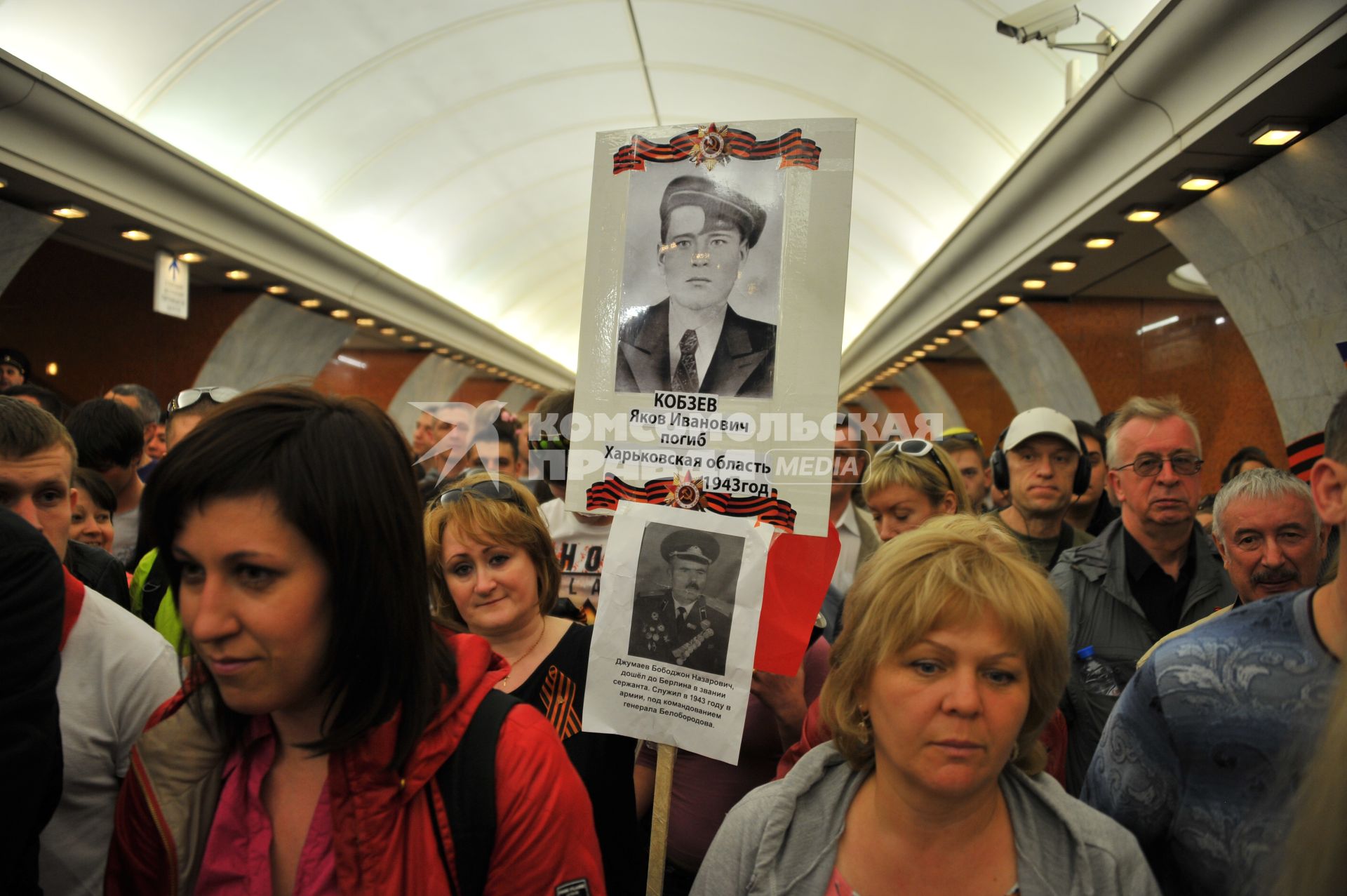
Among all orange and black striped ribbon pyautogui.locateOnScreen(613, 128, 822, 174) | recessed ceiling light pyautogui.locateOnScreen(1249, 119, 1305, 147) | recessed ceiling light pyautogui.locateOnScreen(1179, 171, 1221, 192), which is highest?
recessed ceiling light pyautogui.locateOnScreen(1179, 171, 1221, 192)

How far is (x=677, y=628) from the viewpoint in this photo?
2.42 m

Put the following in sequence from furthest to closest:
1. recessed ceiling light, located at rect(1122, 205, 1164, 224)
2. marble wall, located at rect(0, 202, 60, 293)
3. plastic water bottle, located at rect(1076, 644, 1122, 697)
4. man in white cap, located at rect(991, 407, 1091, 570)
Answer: marble wall, located at rect(0, 202, 60, 293), recessed ceiling light, located at rect(1122, 205, 1164, 224), man in white cap, located at rect(991, 407, 1091, 570), plastic water bottle, located at rect(1076, 644, 1122, 697)

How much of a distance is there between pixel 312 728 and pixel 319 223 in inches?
427

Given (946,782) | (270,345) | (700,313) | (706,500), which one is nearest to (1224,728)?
(946,782)

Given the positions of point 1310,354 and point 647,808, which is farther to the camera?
point 1310,354

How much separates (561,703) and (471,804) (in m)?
1.12

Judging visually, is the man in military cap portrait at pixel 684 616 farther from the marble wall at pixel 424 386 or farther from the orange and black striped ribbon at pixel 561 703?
the marble wall at pixel 424 386

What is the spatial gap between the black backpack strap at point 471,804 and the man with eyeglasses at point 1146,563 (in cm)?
238

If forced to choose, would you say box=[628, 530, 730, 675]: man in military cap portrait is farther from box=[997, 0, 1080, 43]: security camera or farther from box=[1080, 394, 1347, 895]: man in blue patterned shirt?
box=[997, 0, 1080, 43]: security camera

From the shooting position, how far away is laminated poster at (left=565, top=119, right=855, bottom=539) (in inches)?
95.7

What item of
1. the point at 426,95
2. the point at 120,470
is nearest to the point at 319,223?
the point at 426,95

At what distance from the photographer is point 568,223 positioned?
1650 cm

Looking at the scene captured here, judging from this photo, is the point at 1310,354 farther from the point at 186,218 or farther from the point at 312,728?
the point at 186,218

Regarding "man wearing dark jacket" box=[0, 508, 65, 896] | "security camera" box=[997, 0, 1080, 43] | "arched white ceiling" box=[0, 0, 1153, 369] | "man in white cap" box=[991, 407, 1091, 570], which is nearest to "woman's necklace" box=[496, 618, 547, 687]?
"man wearing dark jacket" box=[0, 508, 65, 896]
